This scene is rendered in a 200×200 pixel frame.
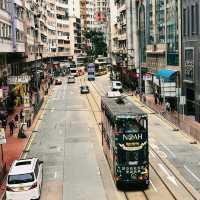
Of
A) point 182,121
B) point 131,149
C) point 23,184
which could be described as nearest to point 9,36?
point 182,121

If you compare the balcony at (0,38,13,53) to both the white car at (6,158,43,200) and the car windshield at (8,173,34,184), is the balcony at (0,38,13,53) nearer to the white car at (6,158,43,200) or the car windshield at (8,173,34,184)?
the white car at (6,158,43,200)

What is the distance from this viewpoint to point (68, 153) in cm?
4312

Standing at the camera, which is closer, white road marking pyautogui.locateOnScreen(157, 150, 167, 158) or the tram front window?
the tram front window

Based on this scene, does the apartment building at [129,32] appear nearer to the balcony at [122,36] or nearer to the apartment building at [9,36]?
the balcony at [122,36]

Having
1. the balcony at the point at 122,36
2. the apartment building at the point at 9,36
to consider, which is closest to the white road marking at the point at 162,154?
the apartment building at the point at 9,36

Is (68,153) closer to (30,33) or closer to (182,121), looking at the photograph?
(182,121)

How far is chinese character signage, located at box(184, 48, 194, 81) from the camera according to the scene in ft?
197

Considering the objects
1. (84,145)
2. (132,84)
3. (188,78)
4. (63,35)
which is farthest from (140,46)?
(63,35)

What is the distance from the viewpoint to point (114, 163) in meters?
31.9

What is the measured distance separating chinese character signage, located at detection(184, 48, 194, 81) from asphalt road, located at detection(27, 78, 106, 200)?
438 inches

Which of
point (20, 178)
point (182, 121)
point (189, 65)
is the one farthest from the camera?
point (189, 65)

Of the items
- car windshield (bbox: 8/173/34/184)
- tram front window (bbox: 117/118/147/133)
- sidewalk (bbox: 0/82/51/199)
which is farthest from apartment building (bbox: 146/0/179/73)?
car windshield (bbox: 8/173/34/184)

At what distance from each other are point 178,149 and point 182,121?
46.9 ft

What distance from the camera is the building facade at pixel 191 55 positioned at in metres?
57.7
